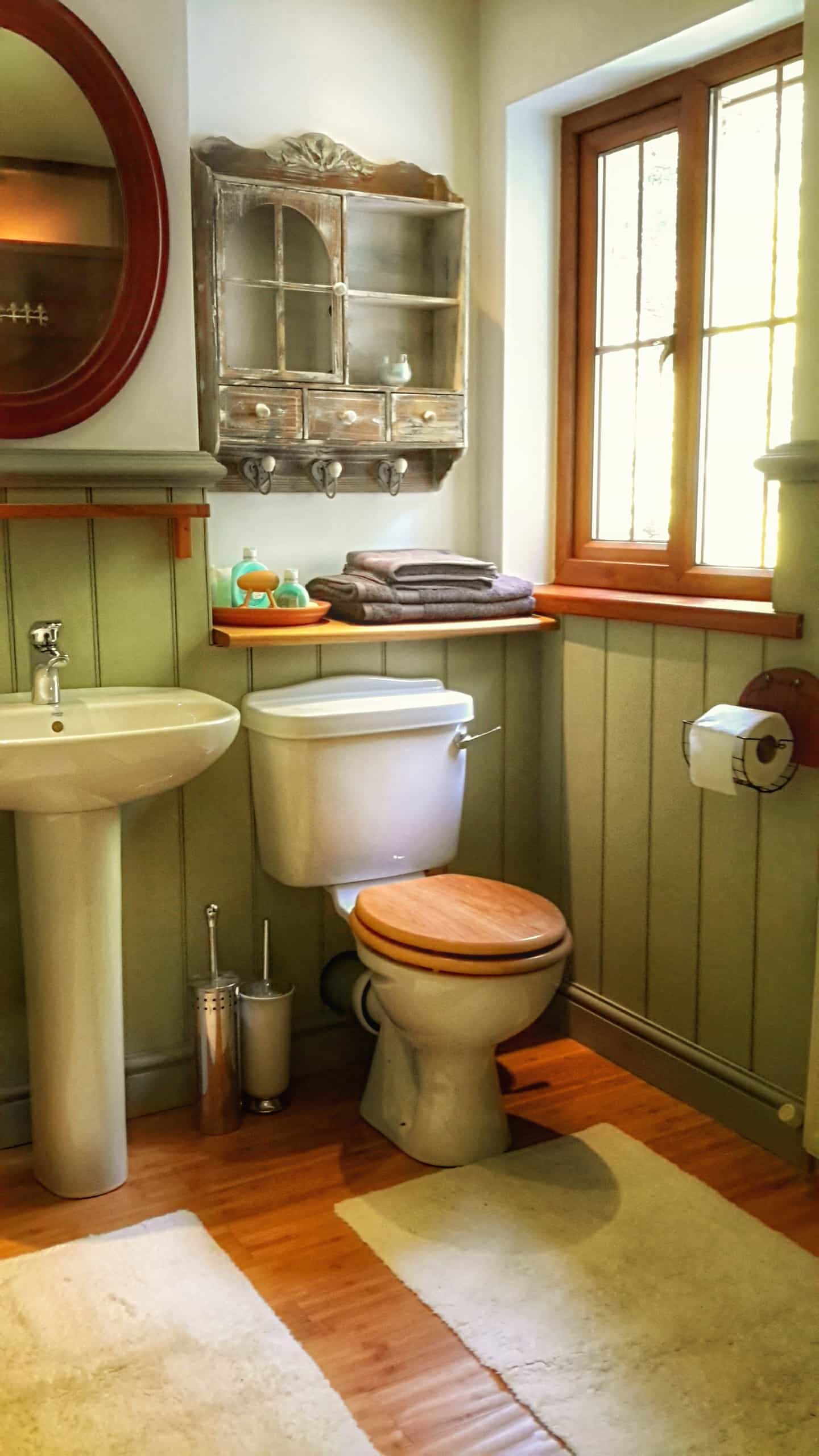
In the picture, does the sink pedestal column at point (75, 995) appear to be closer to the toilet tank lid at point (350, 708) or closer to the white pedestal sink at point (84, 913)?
the white pedestal sink at point (84, 913)

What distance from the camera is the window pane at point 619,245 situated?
2.74 m

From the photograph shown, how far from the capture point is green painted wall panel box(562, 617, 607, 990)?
8.92 ft

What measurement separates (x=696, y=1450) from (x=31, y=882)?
1.30 meters

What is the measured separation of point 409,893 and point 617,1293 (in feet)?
2.50

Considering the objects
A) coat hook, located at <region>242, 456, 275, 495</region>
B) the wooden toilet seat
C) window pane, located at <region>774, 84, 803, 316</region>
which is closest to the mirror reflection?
coat hook, located at <region>242, 456, 275, 495</region>

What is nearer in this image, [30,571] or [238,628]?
[30,571]

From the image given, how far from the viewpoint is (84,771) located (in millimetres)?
1998

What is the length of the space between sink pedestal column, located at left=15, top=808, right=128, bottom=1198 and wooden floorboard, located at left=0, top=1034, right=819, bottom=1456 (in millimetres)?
90

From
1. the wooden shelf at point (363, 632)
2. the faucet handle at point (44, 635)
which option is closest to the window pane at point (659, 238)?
the wooden shelf at point (363, 632)

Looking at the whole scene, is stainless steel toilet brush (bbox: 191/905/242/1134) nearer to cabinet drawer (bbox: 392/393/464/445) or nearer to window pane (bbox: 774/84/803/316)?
cabinet drawer (bbox: 392/393/464/445)

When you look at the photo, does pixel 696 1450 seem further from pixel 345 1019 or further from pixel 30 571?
pixel 30 571

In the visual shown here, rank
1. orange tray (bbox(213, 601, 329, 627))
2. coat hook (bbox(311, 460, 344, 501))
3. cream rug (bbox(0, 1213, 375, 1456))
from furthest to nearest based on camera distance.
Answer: coat hook (bbox(311, 460, 344, 501)), orange tray (bbox(213, 601, 329, 627)), cream rug (bbox(0, 1213, 375, 1456))

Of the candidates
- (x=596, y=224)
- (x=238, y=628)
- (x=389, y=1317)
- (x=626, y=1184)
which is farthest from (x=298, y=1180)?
(x=596, y=224)

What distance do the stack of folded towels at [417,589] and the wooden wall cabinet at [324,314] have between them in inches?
9.2
